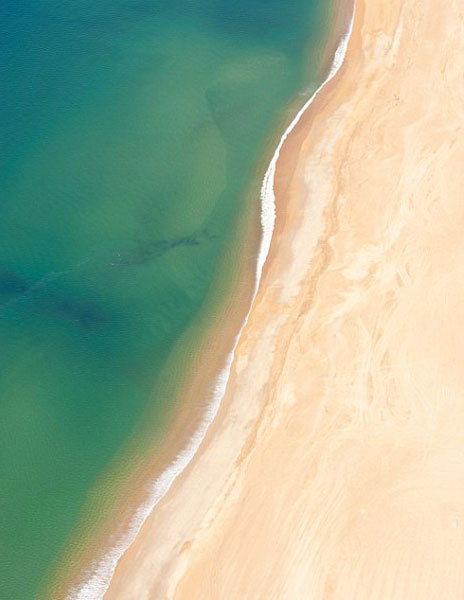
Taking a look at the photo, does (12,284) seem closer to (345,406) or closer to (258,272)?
(258,272)

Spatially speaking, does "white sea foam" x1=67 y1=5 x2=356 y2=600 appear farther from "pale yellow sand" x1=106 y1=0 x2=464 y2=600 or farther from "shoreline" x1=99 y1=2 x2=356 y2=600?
"pale yellow sand" x1=106 y1=0 x2=464 y2=600

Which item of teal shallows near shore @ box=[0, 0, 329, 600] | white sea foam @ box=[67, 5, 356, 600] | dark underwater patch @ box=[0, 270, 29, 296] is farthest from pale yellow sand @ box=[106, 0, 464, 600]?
dark underwater patch @ box=[0, 270, 29, 296]

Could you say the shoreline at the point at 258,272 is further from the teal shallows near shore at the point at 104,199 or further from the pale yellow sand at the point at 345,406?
the teal shallows near shore at the point at 104,199

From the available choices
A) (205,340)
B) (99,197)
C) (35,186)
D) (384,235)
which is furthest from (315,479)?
(35,186)

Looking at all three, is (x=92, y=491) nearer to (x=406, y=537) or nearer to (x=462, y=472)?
(x=406, y=537)

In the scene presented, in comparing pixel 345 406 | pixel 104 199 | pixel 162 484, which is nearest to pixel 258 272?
pixel 345 406

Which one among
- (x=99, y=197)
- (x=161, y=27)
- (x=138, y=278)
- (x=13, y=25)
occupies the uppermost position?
(x=13, y=25)
